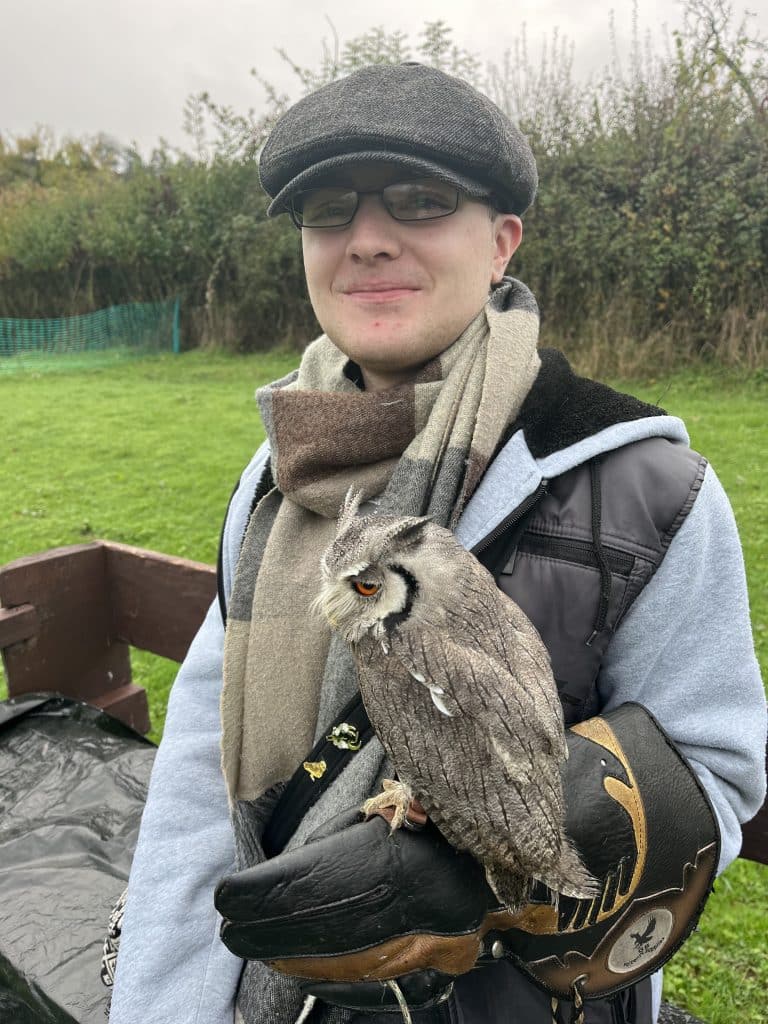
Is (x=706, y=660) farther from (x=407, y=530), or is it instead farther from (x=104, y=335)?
(x=104, y=335)

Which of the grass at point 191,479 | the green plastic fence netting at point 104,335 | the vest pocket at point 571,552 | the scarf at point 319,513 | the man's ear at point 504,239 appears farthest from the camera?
the green plastic fence netting at point 104,335

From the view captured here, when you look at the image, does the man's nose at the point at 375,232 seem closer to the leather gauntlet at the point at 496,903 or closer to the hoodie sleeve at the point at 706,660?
the hoodie sleeve at the point at 706,660

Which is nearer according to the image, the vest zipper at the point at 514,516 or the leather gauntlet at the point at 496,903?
the leather gauntlet at the point at 496,903

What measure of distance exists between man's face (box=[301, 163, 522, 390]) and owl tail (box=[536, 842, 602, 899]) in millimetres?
940

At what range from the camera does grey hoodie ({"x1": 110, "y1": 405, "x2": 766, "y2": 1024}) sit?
123 cm

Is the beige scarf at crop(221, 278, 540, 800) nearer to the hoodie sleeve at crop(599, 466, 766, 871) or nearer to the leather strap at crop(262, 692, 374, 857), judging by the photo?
the leather strap at crop(262, 692, 374, 857)

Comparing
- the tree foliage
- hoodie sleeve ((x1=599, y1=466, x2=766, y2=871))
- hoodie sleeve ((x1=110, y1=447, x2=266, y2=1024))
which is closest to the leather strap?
hoodie sleeve ((x1=110, y1=447, x2=266, y2=1024))

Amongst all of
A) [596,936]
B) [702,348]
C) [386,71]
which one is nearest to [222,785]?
[596,936]

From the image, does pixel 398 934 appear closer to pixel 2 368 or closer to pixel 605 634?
pixel 605 634

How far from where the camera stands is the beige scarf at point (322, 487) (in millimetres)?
1374

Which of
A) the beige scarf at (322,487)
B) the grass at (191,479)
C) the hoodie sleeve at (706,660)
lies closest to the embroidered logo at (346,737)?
the beige scarf at (322,487)

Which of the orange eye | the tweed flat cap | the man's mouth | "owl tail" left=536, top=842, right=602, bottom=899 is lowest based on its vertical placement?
"owl tail" left=536, top=842, right=602, bottom=899

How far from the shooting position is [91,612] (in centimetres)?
275

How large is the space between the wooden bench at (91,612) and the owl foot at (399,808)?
137 centimetres
